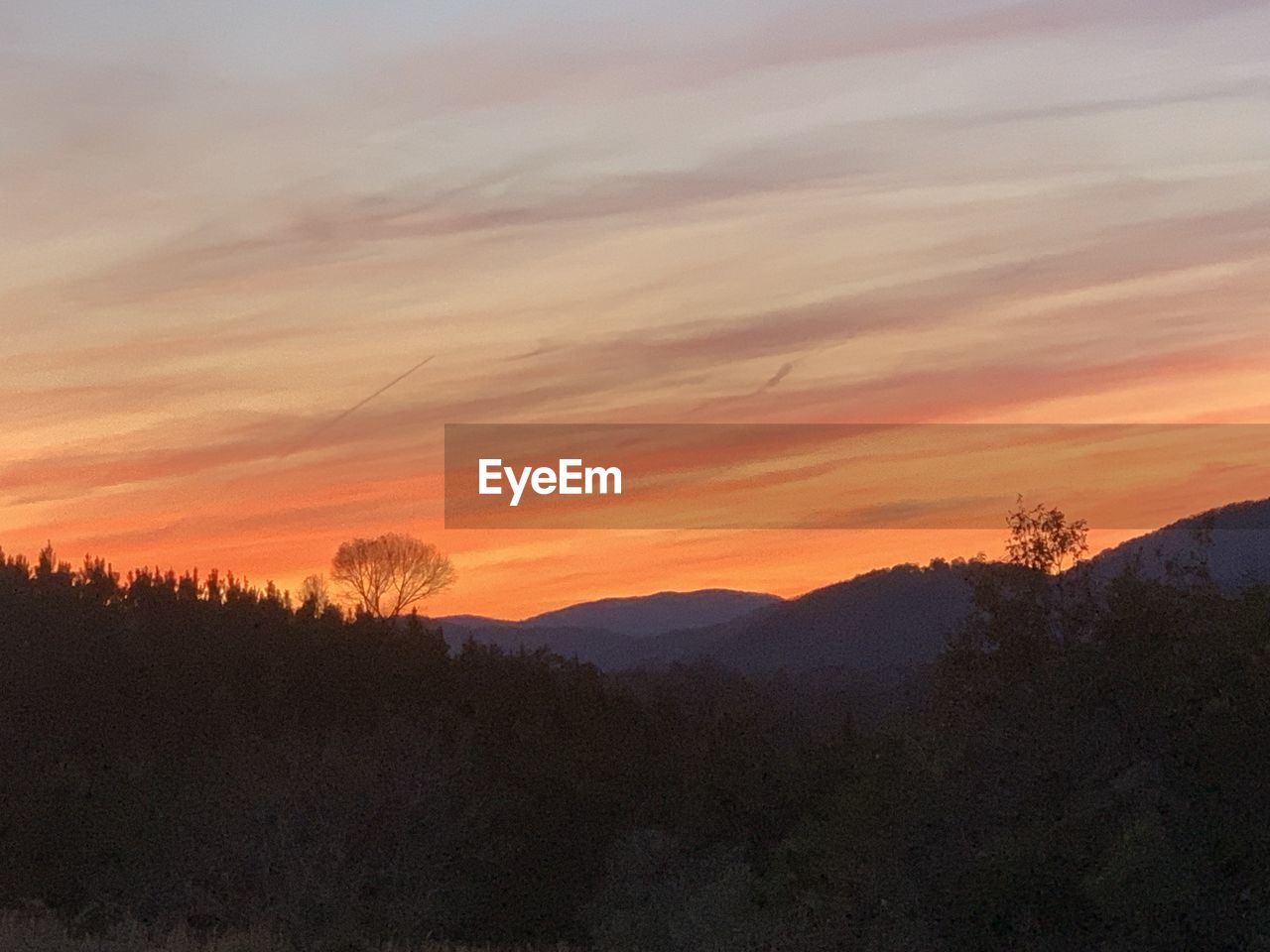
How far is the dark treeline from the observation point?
20.0 metres

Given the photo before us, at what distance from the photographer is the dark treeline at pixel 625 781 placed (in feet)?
65.8

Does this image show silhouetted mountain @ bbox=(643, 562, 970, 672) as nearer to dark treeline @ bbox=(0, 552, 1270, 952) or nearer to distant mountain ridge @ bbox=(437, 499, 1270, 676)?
distant mountain ridge @ bbox=(437, 499, 1270, 676)

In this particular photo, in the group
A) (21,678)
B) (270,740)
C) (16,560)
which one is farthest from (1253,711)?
(16,560)

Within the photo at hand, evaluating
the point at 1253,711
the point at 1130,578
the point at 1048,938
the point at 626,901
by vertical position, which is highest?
the point at 1130,578

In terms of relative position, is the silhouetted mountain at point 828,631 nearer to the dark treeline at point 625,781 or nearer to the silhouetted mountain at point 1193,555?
the dark treeline at point 625,781

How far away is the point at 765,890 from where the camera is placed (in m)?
35.9

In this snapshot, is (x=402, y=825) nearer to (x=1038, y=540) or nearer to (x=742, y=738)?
(x=742, y=738)

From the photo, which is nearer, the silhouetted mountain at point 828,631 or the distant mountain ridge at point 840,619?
the distant mountain ridge at point 840,619

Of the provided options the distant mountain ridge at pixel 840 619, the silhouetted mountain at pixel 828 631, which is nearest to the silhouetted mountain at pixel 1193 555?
the distant mountain ridge at pixel 840 619

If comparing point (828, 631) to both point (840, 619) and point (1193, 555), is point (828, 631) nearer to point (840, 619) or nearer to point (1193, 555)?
point (840, 619)

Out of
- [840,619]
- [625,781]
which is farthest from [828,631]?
[625,781]

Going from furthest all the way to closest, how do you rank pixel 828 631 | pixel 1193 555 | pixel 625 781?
pixel 828 631 → pixel 625 781 → pixel 1193 555

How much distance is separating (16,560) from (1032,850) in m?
46.3

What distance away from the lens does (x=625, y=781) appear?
163 feet
